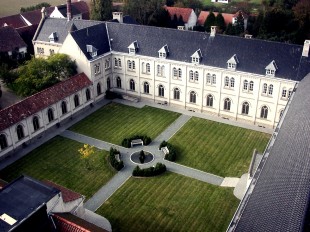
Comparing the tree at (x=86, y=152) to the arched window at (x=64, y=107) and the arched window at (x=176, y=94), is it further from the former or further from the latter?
the arched window at (x=176, y=94)

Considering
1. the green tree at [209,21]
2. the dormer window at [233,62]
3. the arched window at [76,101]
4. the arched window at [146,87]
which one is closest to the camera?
the dormer window at [233,62]

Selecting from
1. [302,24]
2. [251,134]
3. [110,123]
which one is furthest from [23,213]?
[302,24]

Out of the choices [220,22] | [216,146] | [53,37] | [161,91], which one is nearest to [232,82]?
[216,146]

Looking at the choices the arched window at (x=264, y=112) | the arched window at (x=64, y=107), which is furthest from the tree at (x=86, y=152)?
the arched window at (x=264, y=112)

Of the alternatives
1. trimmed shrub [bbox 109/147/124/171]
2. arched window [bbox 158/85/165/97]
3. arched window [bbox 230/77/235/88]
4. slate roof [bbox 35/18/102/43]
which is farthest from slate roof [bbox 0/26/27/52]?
arched window [bbox 230/77/235/88]

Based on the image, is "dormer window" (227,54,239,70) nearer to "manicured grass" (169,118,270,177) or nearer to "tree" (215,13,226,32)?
"manicured grass" (169,118,270,177)

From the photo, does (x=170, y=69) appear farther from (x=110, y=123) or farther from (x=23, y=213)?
(x=23, y=213)
